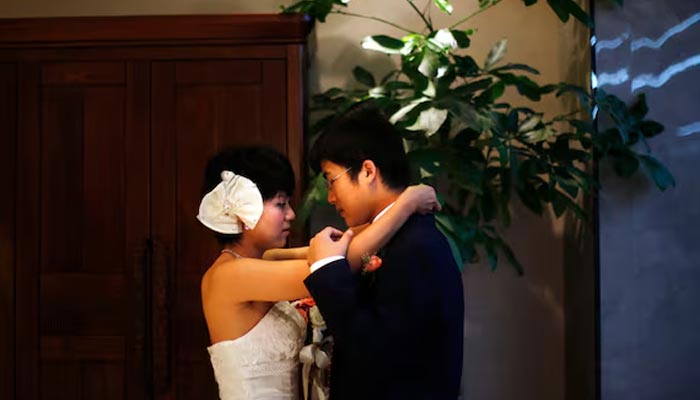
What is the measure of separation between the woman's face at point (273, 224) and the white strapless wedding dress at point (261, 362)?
174mm

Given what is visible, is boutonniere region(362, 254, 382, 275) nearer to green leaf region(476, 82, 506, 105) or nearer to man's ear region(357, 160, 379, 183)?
man's ear region(357, 160, 379, 183)

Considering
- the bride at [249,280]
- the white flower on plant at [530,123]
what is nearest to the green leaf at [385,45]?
the white flower on plant at [530,123]

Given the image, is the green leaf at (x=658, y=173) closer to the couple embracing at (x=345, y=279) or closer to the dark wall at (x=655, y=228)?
the dark wall at (x=655, y=228)

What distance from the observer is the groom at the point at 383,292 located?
1458mm

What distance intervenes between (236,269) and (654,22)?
5.92 ft

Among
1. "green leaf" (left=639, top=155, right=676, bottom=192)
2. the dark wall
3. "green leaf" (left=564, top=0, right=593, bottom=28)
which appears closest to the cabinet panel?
"green leaf" (left=564, top=0, right=593, bottom=28)

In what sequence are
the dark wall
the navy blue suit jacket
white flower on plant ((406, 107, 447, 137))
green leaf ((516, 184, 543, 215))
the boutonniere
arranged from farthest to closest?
green leaf ((516, 184, 543, 215)) → the dark wall → white flower on plant ((406, 107, 447, 137)) → the boutonniere → the navy blue suit jacket

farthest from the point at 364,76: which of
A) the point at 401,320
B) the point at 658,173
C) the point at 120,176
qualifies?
the point at 401,320

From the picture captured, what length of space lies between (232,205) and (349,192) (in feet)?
1.24

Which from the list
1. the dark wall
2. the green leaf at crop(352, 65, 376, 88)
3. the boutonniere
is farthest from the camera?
the green leaf at crop(352, 65, 376, 88)

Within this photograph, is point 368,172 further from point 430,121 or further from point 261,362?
point 430,121

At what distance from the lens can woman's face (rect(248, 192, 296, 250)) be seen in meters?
1.96

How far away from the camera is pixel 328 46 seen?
348 cm

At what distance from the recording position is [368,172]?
64.1 inches
